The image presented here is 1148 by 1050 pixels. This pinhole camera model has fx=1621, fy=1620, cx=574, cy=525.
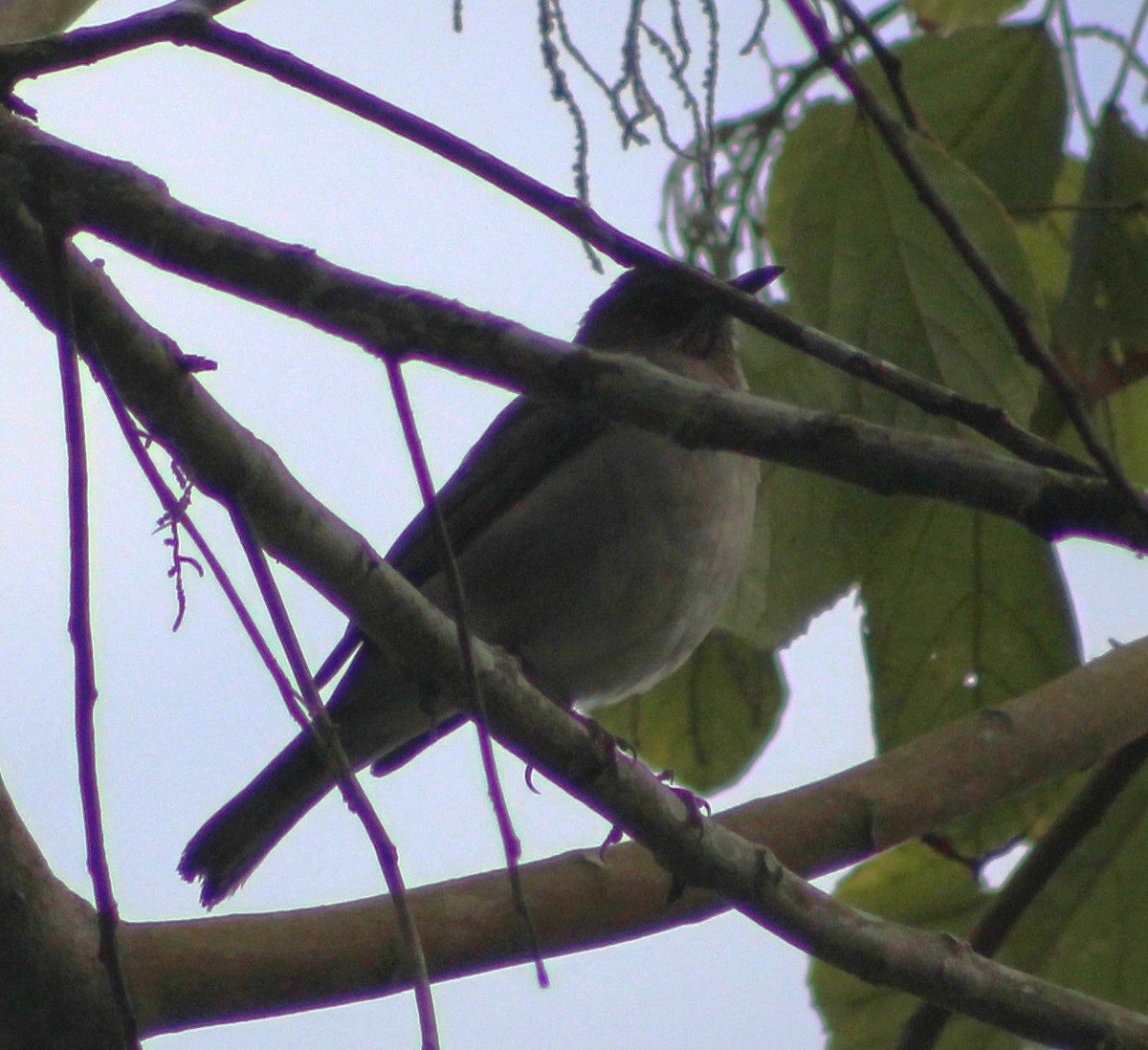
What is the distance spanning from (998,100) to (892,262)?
68cm

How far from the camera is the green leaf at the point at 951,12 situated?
3.98 meters

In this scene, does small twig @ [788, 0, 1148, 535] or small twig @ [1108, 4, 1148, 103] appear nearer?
small twig @ [788, 0, 1148, 535]

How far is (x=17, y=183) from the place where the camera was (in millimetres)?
2160

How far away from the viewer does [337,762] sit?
2.05m

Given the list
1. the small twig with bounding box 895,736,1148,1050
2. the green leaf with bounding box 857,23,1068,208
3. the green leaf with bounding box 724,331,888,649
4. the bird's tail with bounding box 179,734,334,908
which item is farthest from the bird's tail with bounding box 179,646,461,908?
the green leaf with bounding box 857,23,1068,208

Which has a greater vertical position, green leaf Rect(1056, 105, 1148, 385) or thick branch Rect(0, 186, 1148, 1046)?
green leaf Rect(1056, 105, 1148, 385)

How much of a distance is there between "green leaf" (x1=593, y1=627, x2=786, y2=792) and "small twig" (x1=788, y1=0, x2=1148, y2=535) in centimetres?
208

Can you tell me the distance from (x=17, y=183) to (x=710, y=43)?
1.29 meters

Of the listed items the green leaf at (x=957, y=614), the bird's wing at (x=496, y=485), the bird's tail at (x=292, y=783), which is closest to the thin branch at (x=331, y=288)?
the green leaf at (x=957, y=614)

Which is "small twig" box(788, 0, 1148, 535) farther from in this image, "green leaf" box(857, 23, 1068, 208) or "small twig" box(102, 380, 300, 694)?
"green leaf" box(857, 23, 1068, 208)

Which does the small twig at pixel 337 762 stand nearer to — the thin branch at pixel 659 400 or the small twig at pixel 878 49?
the thin branch at pixel 659 400

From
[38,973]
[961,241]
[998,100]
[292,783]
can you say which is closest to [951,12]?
[998,100]

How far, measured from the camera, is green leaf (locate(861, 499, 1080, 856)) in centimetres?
396

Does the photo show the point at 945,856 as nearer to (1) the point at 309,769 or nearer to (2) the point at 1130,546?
(1) the point at 309,769
